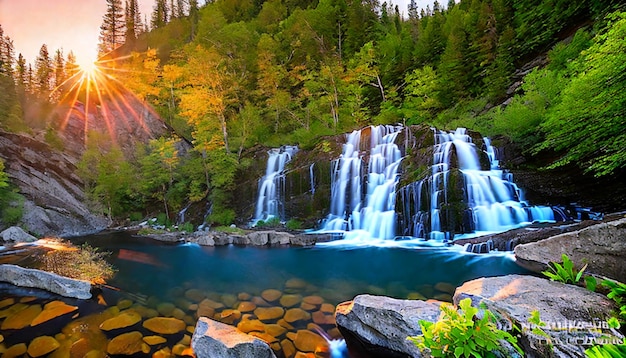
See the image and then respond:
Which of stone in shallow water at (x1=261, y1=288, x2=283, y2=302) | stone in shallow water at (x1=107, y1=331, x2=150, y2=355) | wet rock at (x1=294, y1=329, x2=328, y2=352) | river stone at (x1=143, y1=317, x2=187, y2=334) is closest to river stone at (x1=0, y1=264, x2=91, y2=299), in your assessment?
river stone at (x1=143, y1=317, x2=187, y2=334)

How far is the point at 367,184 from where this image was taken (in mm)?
15742

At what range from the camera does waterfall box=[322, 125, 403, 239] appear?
14203 millimetres

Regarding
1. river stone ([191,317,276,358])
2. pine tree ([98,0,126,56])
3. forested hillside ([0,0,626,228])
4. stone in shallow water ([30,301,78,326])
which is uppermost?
pine tree ([98,0,126,56])

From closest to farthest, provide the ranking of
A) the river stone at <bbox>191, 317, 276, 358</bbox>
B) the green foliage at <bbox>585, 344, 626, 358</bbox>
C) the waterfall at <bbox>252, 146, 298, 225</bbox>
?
the green foliage at <bbox>585, 344, 626, 358</bbox> → the river stone at <bbox>191, 317, 276, 358</bbox> → the waterfall at <bbox>252, 146, 298, 225</bbox>

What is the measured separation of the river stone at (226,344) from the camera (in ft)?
12.3

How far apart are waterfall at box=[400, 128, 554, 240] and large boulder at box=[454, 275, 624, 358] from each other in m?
8.98

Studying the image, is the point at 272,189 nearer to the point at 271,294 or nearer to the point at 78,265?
the point at 78,265

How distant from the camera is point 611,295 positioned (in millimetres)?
2781

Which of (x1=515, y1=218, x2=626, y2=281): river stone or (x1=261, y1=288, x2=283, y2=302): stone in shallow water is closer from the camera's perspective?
(x1=515, y1=218, x2=626, y2=281): river stone

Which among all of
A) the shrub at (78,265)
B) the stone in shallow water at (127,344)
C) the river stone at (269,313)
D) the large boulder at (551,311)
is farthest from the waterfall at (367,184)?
the stone in shallow water at (127,344)

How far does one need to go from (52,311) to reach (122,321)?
1715mm


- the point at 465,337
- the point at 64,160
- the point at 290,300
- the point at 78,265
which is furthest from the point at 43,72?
the point at 465,337

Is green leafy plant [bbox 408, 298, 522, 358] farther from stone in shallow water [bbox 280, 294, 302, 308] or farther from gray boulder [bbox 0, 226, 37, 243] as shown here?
gray boulder [bbox 0, 226, 37, 243]

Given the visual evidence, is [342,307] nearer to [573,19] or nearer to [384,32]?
[573,19]
